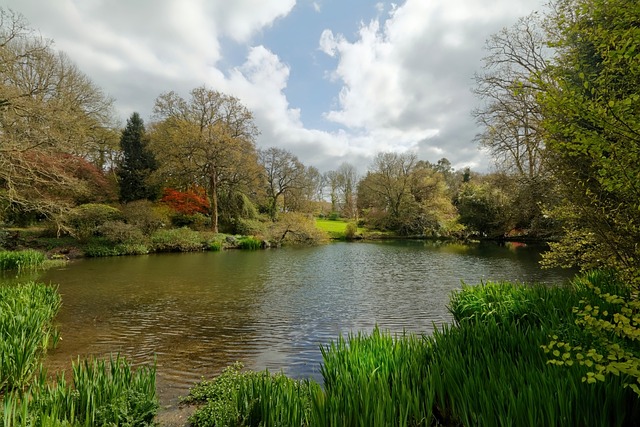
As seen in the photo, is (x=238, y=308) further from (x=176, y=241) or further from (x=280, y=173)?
(x=280, y=173)

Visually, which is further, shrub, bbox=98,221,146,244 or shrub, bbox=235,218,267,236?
shrub, bbox=235,218,267,236

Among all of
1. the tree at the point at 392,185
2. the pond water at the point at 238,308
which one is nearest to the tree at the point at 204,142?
the pond water at the point at 238,308

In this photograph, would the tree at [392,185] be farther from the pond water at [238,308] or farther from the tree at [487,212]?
the pond water at [238,308]

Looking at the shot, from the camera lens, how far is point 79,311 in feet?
27.4

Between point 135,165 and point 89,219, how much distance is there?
8516mm

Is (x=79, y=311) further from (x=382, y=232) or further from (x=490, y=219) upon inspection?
(x=382, y=232)

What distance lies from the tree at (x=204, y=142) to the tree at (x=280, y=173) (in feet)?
25.6

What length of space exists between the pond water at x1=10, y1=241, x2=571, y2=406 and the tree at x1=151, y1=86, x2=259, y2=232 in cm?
1189

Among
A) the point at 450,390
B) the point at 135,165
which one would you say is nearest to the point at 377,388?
the point at 450,390

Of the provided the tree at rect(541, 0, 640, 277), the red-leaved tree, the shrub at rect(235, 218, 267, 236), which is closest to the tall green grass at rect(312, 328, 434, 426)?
the tree at rect(541, 0, 640, 277)

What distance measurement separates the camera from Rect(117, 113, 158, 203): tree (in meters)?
28.0

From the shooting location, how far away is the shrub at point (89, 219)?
804 inches

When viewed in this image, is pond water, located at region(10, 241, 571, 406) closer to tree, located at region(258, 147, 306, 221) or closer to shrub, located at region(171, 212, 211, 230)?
shrub, located at region(171, 212, 211, 230)

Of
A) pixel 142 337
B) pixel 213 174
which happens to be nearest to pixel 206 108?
pixel 213 174
